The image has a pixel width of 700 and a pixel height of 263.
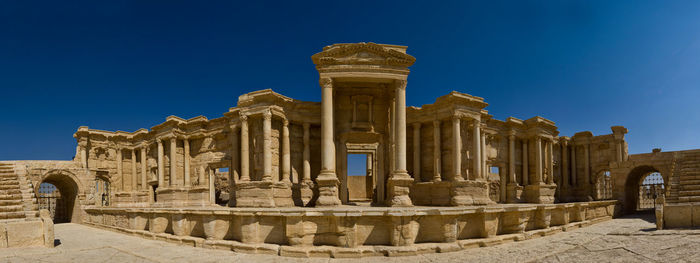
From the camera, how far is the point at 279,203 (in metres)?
15.1

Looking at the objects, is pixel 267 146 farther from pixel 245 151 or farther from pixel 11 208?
pixel 11 208

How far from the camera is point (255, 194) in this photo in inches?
592

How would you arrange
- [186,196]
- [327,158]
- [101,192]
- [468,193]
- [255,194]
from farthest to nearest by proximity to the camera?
[101,192] < [186,196] < [468,193] < [255,194] < [327,158]

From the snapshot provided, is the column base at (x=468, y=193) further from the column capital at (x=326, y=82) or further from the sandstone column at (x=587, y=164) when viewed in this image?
A: the sandstone column at (x=587, y=164)

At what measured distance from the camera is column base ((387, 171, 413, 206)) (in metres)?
13.7

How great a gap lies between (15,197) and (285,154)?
367 inches

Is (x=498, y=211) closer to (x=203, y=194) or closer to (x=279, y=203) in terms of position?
(x=279, y=203)

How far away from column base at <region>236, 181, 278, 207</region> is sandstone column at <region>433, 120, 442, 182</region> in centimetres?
764

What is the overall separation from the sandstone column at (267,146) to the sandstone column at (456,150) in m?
8.45

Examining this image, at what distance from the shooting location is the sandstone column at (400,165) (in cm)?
1374

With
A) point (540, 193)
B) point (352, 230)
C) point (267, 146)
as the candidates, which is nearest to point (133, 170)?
point (267, 146)

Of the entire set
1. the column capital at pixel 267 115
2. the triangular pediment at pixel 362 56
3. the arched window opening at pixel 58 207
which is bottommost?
the arched window opening at pixel 58 207

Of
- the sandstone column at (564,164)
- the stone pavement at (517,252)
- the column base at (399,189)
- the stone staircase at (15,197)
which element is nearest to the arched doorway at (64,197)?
the stone staircase at (15,197)

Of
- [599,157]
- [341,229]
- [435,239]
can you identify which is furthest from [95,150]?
[599,157]
